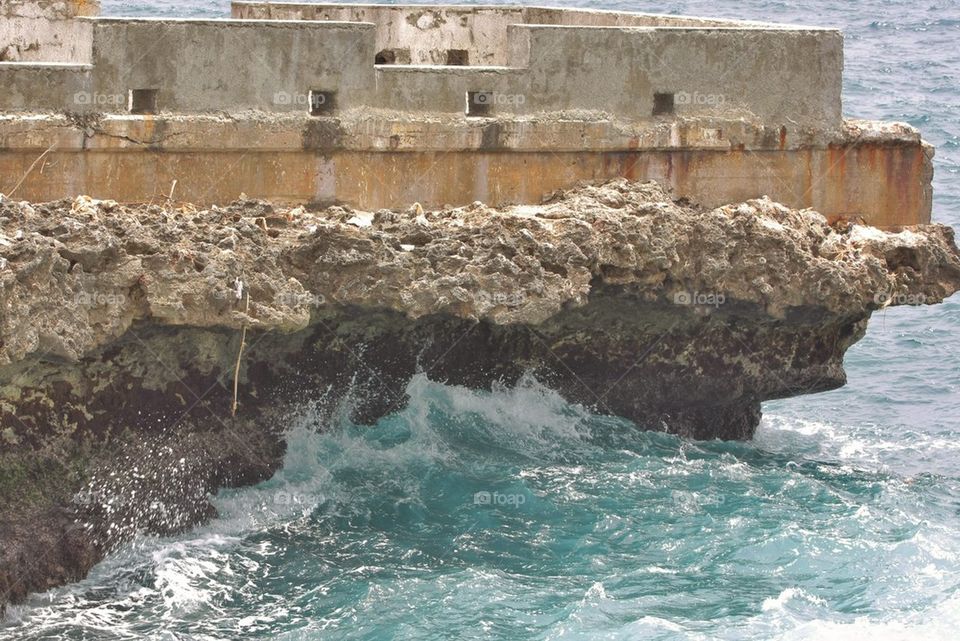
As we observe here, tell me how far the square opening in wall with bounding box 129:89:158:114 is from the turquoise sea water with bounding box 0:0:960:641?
8.47ft

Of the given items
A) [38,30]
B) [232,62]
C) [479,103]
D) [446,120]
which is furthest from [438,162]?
[38,30]

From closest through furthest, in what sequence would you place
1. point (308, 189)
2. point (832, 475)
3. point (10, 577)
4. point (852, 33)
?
point (10, 577), point (308, 189), point (832, 475), point (852, 33)

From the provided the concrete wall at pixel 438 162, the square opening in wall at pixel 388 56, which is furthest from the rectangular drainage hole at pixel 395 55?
the concrete wall at pixel 438 162

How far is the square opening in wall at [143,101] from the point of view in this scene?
12445 millimetres

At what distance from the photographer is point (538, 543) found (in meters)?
12.7

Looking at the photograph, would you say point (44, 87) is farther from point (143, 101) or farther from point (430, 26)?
point (430, 26)

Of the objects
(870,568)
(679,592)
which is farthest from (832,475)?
(679,592)

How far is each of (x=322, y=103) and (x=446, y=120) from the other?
0.90 m

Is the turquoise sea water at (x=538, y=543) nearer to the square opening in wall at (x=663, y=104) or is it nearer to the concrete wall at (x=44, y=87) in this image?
the square opening in wall at (x=663, y=104)

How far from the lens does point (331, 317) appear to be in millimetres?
12695

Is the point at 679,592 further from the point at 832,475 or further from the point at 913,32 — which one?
the point at 913,32

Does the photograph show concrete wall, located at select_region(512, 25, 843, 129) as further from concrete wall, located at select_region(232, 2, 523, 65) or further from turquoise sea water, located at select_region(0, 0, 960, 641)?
concrete wall, located at select_region(232, 2, 523, 65)

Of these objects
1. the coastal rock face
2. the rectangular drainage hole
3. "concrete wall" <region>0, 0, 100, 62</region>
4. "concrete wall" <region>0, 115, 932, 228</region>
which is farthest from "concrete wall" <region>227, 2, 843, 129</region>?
"concrete wall" <region>0, 0, 100, 62</region>

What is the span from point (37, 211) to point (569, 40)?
13.5 feet
